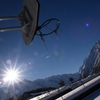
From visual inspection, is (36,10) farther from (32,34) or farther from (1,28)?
(1,28)

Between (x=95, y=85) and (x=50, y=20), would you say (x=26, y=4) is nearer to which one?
(x=50, y=20)

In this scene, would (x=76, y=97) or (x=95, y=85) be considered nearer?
(x=76, y=97)

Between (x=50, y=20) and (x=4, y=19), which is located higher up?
(x=4, y=19)

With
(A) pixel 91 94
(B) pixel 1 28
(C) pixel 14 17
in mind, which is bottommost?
(A) pixel 91 94

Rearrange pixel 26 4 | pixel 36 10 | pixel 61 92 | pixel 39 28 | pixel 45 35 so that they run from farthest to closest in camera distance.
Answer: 1. pixel 61 92
2. pixel 26 4
3. pixel 45 35
4. pixel 39 28
5. pixel 36 10

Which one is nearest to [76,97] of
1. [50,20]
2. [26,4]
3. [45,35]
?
[45,35]

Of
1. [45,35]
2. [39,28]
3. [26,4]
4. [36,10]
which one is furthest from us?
[26,4]

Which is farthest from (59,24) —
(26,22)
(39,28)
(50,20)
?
(26,22)
